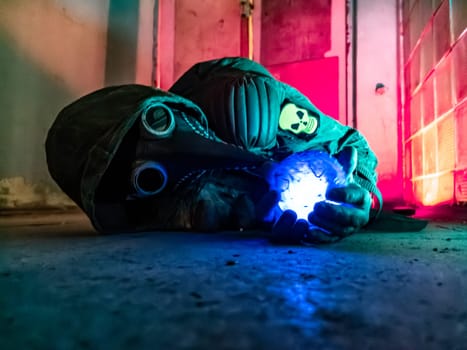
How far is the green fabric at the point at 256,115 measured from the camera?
820mm

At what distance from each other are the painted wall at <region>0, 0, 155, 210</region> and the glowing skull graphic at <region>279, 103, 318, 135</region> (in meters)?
0.92

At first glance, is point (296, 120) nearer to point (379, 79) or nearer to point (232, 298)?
point (232, 298)

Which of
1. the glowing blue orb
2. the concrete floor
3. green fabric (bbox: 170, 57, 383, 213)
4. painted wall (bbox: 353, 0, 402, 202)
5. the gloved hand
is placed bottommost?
the concrete floor

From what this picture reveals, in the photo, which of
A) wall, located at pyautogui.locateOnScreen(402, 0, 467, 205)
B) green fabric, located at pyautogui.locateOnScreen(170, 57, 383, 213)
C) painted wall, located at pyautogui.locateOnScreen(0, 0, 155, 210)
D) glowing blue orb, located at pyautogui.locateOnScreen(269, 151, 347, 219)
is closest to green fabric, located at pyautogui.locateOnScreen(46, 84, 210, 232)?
green fabric, located at pyautogui.locateOnScreen(170, 57, 383, 213)

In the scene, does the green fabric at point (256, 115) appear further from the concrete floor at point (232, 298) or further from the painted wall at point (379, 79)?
the painted wall at point (379, 79)

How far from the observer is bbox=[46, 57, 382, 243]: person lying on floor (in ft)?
1.93

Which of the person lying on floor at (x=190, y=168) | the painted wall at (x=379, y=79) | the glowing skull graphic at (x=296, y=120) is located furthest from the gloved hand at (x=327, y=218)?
the painted wall at (x=379, y=79)

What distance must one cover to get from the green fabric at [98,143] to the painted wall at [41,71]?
66 cm

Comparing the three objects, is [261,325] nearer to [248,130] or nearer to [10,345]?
[10,345]

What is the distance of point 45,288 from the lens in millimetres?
319

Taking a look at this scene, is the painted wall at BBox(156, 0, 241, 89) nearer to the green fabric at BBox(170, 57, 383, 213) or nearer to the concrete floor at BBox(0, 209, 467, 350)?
the green fabric at BBox(170, 57, 383, 213)

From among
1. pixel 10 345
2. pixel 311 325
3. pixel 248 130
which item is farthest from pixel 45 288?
pixel 248 130

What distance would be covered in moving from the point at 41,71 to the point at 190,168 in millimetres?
984

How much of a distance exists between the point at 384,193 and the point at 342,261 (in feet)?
5.13
